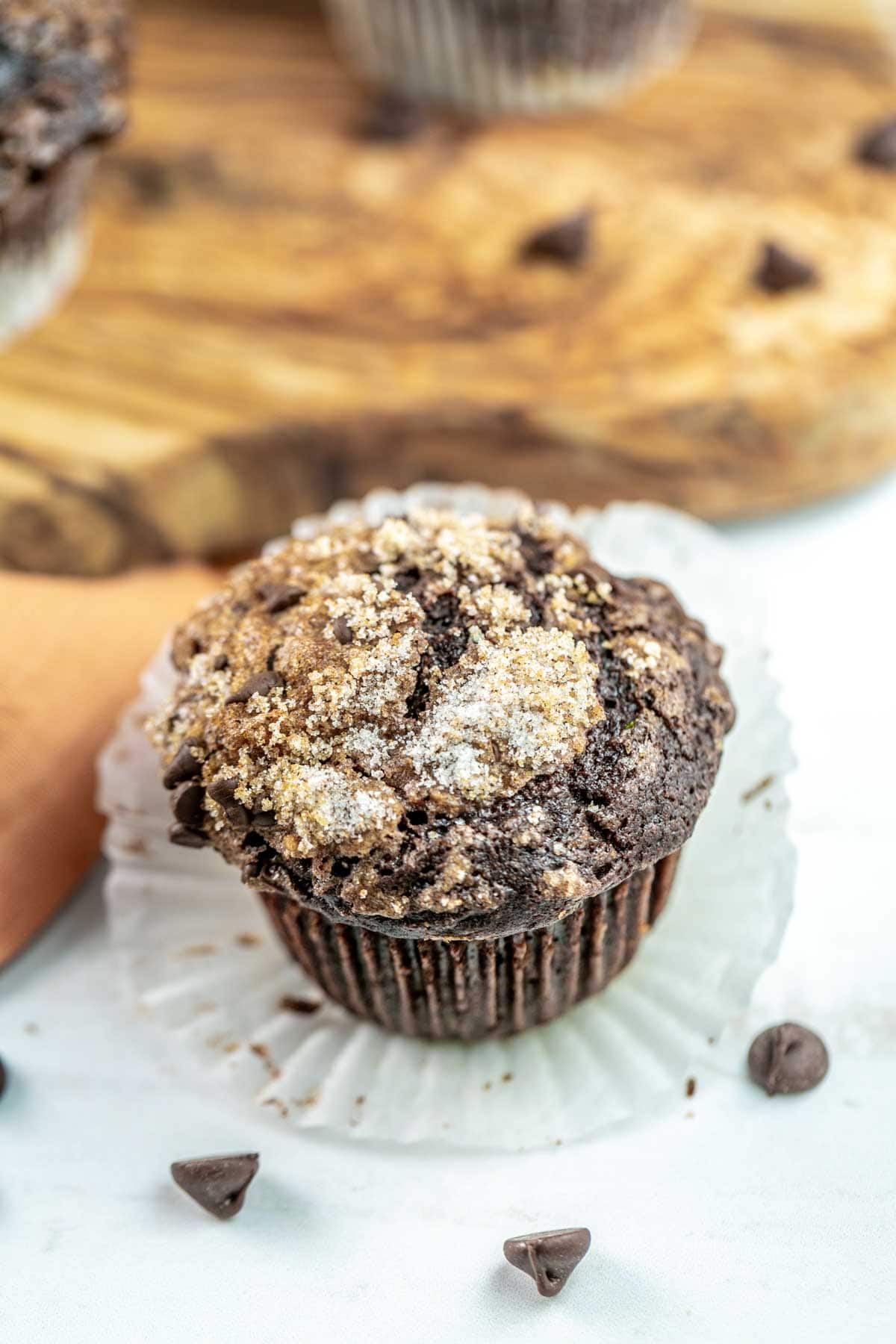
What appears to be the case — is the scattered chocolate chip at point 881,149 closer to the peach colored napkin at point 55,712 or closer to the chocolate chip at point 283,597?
the peach colored napkin at point 55,712

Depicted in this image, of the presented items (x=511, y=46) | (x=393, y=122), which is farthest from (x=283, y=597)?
(x=511, y=46)

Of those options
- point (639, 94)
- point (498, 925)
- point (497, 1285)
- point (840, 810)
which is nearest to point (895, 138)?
point (639, 94)

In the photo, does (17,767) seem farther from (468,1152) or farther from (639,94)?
(639,94)

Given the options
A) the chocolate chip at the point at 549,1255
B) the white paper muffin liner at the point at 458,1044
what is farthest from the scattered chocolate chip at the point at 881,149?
the chocolate chip at the point at 549,1255

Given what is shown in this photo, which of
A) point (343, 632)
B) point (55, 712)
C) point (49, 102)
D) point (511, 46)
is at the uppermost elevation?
point (49, 102)

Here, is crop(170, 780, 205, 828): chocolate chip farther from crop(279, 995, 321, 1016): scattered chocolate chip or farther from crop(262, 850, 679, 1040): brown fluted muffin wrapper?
crop(279, 995, 321, 1016): scattered chocolate chip

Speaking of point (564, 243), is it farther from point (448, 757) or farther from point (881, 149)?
point (448, 757)
